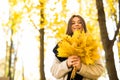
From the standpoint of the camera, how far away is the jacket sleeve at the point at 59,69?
2.89m

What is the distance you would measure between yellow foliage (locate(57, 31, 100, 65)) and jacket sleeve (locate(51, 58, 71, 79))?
10 centimetres

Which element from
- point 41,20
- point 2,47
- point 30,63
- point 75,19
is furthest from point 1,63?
point 75,19

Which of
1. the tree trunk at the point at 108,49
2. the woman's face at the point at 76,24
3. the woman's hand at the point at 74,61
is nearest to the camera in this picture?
the woman's hand at the point at 74,61

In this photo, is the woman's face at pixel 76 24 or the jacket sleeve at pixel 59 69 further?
the woman's face at pixel 76 24

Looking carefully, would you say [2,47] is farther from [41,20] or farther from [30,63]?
[41,20]

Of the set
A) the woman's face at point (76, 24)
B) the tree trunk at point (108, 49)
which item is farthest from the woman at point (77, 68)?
the tree trunk at point (108, 49)

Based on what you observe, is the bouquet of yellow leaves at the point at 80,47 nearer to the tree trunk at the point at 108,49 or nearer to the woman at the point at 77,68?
the woman at the point at 77,68

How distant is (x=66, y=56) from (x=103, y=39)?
2997mm

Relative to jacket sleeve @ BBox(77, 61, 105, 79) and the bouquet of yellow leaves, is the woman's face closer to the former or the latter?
the bouquet of yellow leaves

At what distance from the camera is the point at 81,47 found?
2.84m

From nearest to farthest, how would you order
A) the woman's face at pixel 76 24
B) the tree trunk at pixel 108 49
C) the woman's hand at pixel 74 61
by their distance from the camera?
1. the woman's hand at pixel 74 61
2. the woman's face at pixel 76 24
3. the tree trunk at pixel 108 49

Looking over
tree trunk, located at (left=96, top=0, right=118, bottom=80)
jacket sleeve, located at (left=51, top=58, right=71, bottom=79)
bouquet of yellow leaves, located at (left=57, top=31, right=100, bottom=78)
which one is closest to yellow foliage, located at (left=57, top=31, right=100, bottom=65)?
bouquet of yellow leaves, located at (left=57, top=31, right=100, bottom=78)

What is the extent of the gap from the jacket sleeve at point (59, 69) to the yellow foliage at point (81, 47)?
104 millimetres

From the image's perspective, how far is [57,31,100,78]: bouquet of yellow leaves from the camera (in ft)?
9.27
